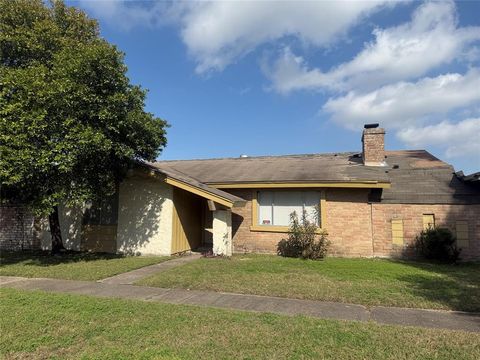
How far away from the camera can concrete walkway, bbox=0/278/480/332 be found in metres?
5.70

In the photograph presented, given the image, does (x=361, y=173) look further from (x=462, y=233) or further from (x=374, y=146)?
(x=462, y=233)

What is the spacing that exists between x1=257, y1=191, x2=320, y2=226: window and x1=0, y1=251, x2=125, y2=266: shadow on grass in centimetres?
547

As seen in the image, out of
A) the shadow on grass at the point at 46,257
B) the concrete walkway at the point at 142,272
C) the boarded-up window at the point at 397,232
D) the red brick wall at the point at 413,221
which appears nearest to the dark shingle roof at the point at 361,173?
the red brick wall at the point at 413,221

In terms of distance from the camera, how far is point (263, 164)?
55.7ft

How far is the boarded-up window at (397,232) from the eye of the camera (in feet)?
41.6

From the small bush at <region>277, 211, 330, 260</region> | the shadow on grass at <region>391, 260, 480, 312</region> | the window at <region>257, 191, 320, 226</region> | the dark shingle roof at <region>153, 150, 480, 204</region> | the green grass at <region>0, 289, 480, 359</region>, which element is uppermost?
the dark shingle roof at <region>153, 150, 480, 204</region>

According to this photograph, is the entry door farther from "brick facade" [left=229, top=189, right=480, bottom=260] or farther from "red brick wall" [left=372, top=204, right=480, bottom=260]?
"red brick wall" [left=372, top=204, right=480, bottom=260]

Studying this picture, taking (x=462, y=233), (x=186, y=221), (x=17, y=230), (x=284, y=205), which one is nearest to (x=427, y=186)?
(x=462, y=233)

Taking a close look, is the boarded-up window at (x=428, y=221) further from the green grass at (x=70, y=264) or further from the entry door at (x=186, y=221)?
the green grass at (x=70, y=264)

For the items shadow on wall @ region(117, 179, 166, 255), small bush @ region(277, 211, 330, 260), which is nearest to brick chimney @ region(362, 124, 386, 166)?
small bush @ region(277, 211, 330, 260)

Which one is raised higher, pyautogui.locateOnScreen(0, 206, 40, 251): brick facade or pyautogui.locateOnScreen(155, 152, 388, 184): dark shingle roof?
pyautogui.locateOnScreen(155, 152, 388, 184): dark shingle roof

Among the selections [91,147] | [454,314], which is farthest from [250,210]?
[454,314]

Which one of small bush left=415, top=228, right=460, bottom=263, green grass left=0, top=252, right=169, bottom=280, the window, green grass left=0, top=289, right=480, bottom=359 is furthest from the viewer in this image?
the window

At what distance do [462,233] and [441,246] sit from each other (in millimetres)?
1096
